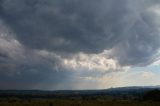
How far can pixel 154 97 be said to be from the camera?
11419 cm

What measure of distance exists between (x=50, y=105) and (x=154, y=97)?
60414 mm

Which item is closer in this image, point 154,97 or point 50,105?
point 50,105

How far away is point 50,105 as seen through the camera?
67.7 meters
